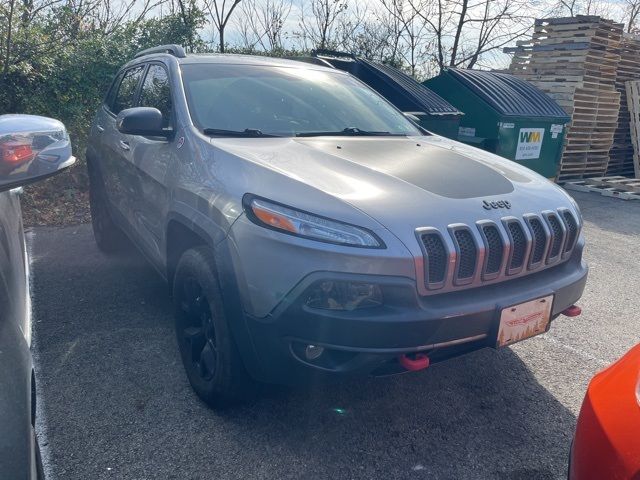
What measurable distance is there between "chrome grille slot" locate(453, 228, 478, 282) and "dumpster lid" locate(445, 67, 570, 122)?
5.50 meters

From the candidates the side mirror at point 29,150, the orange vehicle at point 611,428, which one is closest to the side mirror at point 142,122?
the side mirror at point 29,150

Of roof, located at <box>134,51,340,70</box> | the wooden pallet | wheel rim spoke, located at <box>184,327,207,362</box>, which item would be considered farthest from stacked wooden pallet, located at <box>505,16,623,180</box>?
wheel rim spoke, located at <box>184,327,207,362</box>

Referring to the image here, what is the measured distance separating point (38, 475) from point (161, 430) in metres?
1.12

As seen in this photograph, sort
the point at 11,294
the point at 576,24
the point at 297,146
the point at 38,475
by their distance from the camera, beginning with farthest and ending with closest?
the point at 576,24 → the point at 297,146 → the point at 11,294 → the point at 38,475

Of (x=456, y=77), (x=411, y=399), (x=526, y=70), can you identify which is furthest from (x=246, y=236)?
(x=526, y=70)

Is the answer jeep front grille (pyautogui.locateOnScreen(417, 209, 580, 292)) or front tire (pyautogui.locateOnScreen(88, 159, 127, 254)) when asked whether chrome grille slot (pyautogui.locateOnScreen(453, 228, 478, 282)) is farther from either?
front tire (pyautogui.locateOnScreen(88, 159, 127, 254))

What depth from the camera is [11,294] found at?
1.52 m

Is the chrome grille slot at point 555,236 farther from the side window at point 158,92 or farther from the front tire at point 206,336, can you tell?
the side window at point 158,92

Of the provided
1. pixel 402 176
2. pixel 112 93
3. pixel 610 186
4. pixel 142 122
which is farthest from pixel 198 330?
pixel 610 186

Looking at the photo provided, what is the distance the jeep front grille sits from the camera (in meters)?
2.10

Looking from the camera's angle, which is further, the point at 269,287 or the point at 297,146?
the point at 297,146

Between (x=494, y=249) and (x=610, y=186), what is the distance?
8.04 m

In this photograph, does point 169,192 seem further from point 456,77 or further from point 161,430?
point 456,77

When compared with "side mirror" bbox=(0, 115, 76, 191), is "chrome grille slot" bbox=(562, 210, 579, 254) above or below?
below
